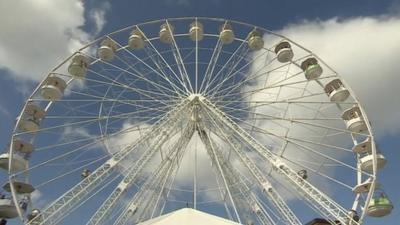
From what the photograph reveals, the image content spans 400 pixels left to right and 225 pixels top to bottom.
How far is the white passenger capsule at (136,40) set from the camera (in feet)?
93.5

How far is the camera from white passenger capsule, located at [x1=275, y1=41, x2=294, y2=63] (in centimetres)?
2797

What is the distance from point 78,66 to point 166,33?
594 centimetres

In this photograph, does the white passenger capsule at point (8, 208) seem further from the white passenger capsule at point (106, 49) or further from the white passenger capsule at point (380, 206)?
the white passenger capsule at point (380, 206)

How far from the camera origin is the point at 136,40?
28484 mm

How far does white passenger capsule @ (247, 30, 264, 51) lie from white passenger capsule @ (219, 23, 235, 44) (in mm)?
1225

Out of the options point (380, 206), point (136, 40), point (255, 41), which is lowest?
point (380, 206)

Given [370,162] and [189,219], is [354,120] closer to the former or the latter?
[370,162]

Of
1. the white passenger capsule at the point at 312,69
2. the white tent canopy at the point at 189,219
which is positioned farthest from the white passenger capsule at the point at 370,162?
the white tent canopy at the point at 189,219

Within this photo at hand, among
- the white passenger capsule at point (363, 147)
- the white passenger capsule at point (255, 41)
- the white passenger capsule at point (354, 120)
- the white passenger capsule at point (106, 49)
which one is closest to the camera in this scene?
the white passenger capsule at point (363, 147)

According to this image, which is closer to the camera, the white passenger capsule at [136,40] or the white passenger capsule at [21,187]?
the white passenger capsule at [21,187]

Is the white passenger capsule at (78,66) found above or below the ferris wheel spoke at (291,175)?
above

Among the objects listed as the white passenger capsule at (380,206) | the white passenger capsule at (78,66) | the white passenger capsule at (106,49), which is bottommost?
the white passenger capsule at (380,206)

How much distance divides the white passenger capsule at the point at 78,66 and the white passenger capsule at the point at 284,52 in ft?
39.9

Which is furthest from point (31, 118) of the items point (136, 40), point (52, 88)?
point (136, 40)
